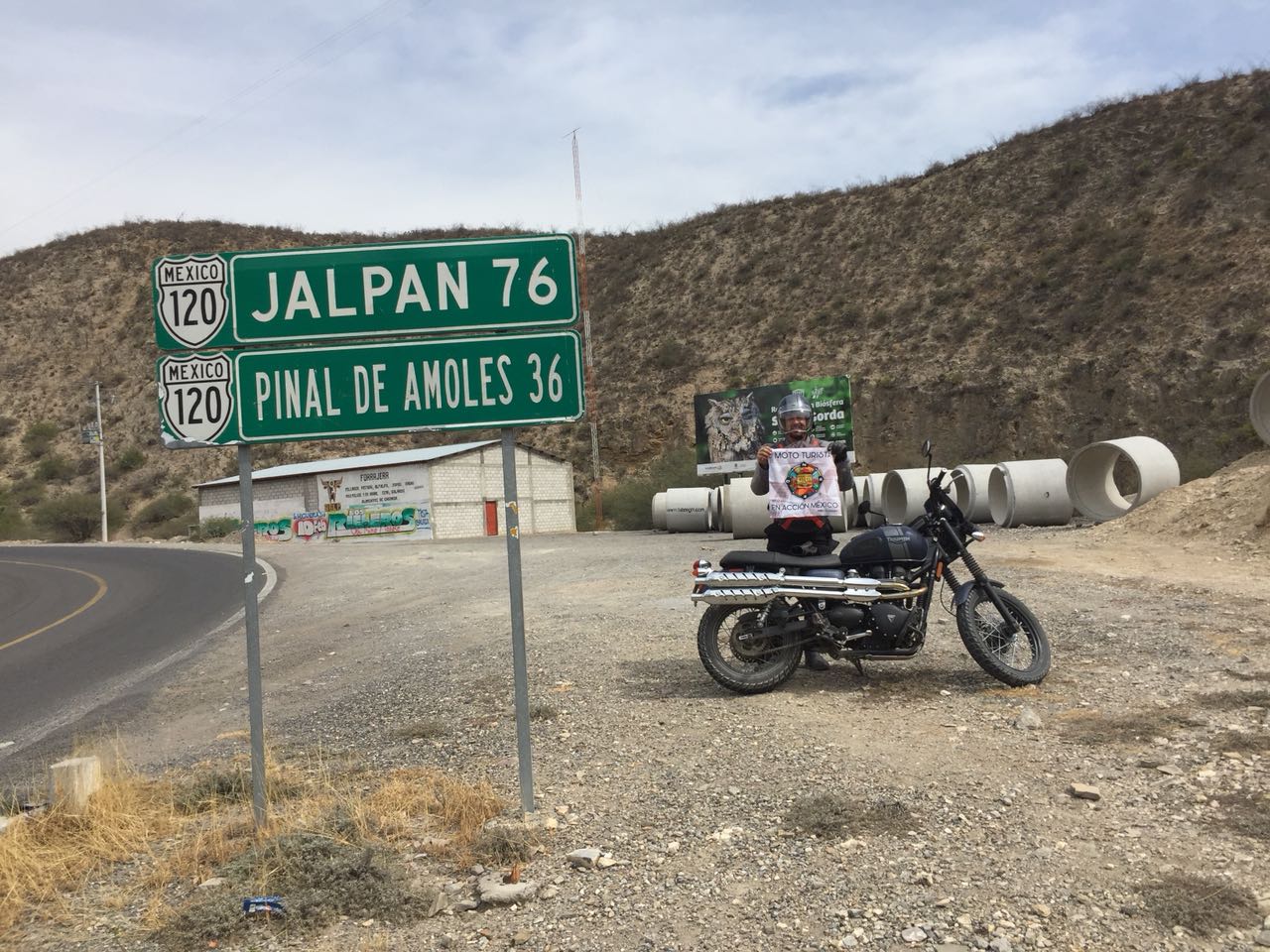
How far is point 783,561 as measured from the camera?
255 inches

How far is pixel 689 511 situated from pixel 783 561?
988 inches

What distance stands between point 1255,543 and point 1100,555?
1976 millimetres

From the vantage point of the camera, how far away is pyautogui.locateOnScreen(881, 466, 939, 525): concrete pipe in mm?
24672

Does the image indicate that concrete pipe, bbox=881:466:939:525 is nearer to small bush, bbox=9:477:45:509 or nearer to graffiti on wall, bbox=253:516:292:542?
graffiti on wall, bbox=253:516:292:542

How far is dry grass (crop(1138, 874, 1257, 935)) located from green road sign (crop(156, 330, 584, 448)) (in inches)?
120

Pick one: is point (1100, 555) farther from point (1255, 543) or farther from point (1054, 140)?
point (1054, 140)

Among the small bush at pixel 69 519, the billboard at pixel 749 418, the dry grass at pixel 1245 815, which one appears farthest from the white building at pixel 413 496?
the dry grass at pixel 1245 815

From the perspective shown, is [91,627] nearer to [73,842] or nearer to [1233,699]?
[73,842]

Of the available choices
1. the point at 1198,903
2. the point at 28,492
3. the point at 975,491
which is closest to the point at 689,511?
the point at 975,491

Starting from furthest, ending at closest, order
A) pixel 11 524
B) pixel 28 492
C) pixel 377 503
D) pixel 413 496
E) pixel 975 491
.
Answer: pixel 28 492 → pixel 11 524 → pixel 377 503 → pixel 413 496 → pixel 975 491

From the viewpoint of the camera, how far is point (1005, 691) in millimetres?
6293

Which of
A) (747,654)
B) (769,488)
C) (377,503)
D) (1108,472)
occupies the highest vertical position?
(377,503)

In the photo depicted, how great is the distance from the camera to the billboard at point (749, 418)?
37.6 meters

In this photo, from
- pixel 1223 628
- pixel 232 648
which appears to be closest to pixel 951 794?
pixel 1223 628
